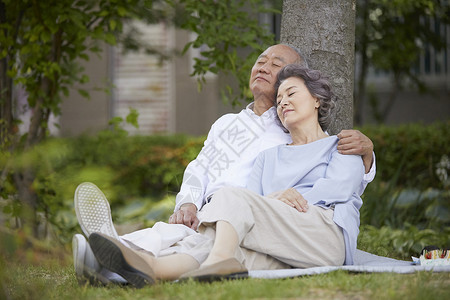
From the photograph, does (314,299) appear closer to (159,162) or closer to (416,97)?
(159,162)

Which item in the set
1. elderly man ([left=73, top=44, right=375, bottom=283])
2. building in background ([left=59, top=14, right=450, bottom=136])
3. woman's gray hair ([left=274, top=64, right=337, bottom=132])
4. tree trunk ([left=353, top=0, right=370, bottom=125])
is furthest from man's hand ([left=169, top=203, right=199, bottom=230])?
building in background ([left=59, top=14, right=450, bottom=136])

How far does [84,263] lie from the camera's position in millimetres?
3121

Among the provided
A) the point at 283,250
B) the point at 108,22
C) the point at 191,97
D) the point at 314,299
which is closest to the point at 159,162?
the point at 191,97

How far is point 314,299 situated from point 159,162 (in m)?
7.67

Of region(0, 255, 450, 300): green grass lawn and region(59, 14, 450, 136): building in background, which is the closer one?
region(0, 255, 450, 300): green grass lawn

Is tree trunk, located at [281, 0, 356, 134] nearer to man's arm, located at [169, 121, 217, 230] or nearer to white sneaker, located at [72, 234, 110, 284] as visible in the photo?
man's arm, located at [169, 121, 217, 230]

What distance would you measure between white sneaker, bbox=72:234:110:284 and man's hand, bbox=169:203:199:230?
0.69 metres

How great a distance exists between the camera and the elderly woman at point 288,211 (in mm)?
3055

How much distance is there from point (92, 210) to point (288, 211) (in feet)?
3.19

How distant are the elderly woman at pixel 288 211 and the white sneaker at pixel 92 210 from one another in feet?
1.14

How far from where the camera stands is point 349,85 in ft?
14.9

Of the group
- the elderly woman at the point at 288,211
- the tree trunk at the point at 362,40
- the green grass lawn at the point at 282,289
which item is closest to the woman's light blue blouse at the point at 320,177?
the elderly woman at the point at 288,211

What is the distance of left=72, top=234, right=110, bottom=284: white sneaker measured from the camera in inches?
121

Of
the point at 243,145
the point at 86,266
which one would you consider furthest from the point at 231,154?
the point at 86,266
